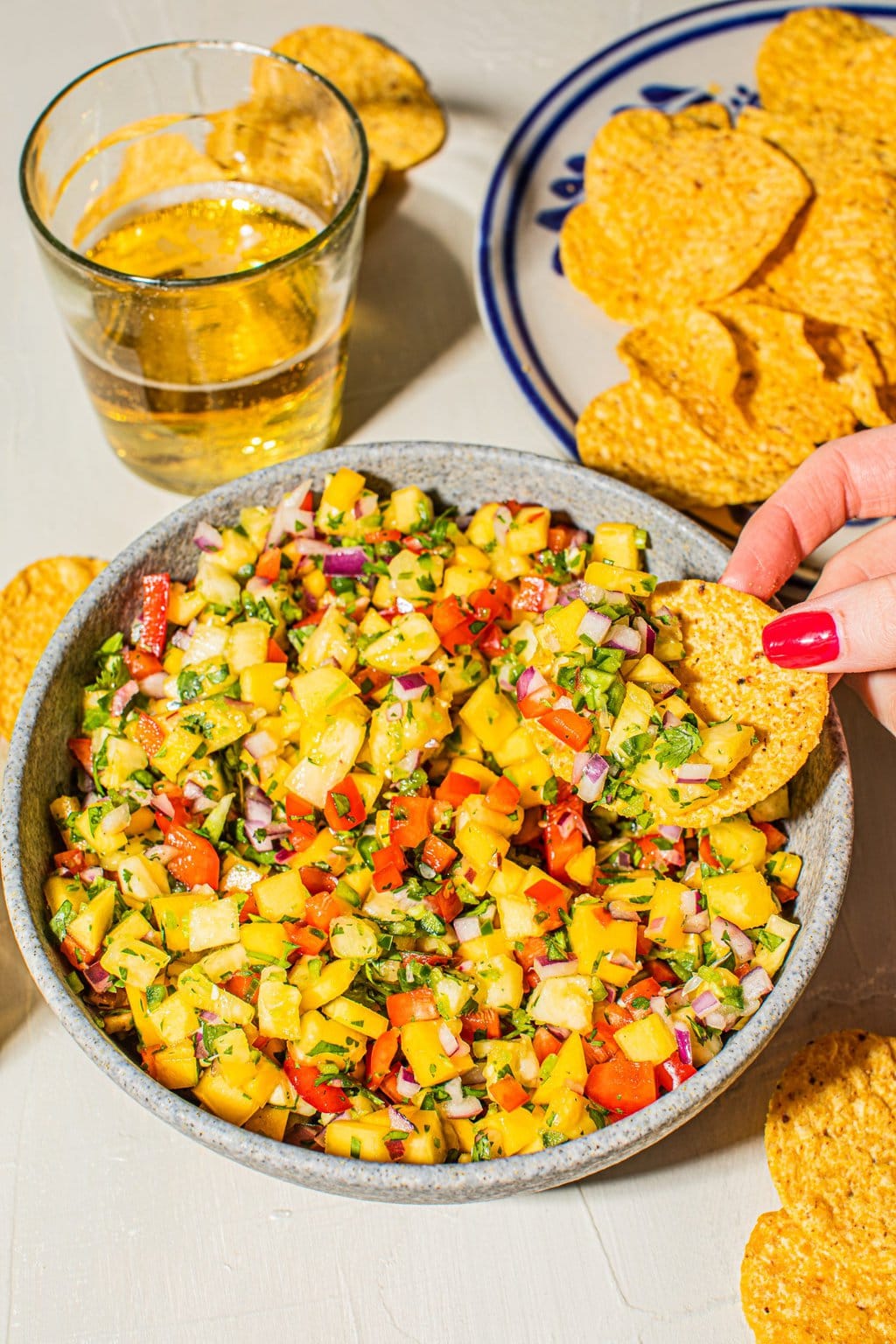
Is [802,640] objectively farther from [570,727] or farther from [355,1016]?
[355,1016]

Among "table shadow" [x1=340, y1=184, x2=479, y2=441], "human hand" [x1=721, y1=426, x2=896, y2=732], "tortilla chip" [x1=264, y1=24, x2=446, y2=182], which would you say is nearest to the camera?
"human hand" [x1=721, y1=426, x2=896, y2=732]

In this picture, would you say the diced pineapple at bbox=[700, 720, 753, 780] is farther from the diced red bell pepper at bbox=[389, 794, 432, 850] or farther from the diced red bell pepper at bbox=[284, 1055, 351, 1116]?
the diced red bell pepper at bbox=[284, 1055, 351, 1116]

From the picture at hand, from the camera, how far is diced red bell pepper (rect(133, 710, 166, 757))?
5.50ft

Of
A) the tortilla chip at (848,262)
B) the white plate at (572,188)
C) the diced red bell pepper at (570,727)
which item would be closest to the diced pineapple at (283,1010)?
the diced red bell pepper at (570,727)

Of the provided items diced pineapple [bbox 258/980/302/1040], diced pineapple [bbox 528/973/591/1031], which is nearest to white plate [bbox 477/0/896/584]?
diced pineapple [bbox 528/973/591/1031]

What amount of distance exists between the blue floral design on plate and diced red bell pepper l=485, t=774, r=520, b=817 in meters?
1.40

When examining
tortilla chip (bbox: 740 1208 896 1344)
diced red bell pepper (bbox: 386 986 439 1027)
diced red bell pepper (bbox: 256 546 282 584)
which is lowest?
tortilla chip (bbox: 740 1208 896 1344)

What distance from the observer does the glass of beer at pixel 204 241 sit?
195 centimetres

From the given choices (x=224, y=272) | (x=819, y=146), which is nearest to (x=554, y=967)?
(x=224, y=272)

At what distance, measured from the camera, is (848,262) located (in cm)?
233

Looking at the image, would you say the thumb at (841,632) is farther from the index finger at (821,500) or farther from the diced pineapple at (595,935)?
the diced pineapple at (595,935)

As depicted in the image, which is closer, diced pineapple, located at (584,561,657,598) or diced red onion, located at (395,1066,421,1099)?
diced red onion, located at (395,1066,421,1099)

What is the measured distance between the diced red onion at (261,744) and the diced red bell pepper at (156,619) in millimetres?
235

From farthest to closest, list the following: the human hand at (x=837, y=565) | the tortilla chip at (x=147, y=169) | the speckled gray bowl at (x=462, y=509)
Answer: the tortilla chip at (x=147, y=169) < the human hand at (x=837, y=565) < the speckled gray bowl at (x=462, y=509)
